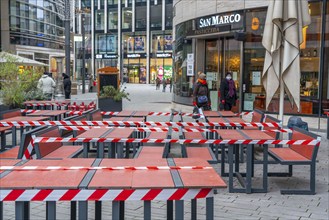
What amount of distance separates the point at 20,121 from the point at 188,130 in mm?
3275

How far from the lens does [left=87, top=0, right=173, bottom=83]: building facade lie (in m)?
73.2

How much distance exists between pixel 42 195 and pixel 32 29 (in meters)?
51.7

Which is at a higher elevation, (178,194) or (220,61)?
(220,61)

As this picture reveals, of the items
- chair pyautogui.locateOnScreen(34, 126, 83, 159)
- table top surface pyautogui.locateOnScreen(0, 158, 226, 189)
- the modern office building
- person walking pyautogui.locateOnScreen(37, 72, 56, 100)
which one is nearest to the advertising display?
the modern office building

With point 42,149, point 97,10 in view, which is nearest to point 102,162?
point 42,149

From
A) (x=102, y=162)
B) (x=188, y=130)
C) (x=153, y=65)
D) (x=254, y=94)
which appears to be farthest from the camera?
(x=153, y=65)

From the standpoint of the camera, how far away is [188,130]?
845 cm

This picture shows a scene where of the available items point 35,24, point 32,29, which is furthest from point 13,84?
point 35,24

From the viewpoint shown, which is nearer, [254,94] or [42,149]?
[42,149]

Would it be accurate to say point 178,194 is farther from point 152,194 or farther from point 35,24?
point 35,24

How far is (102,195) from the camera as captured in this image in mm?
3361

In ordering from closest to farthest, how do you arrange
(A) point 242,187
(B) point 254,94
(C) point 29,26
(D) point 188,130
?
(A) point 242,187 < (D) point 188,130 < (B) point 254,94 < (C) point 29,26

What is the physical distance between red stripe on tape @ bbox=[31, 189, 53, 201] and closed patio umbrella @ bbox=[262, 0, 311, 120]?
6987 mm

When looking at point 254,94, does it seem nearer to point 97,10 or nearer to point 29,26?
point 29,26
